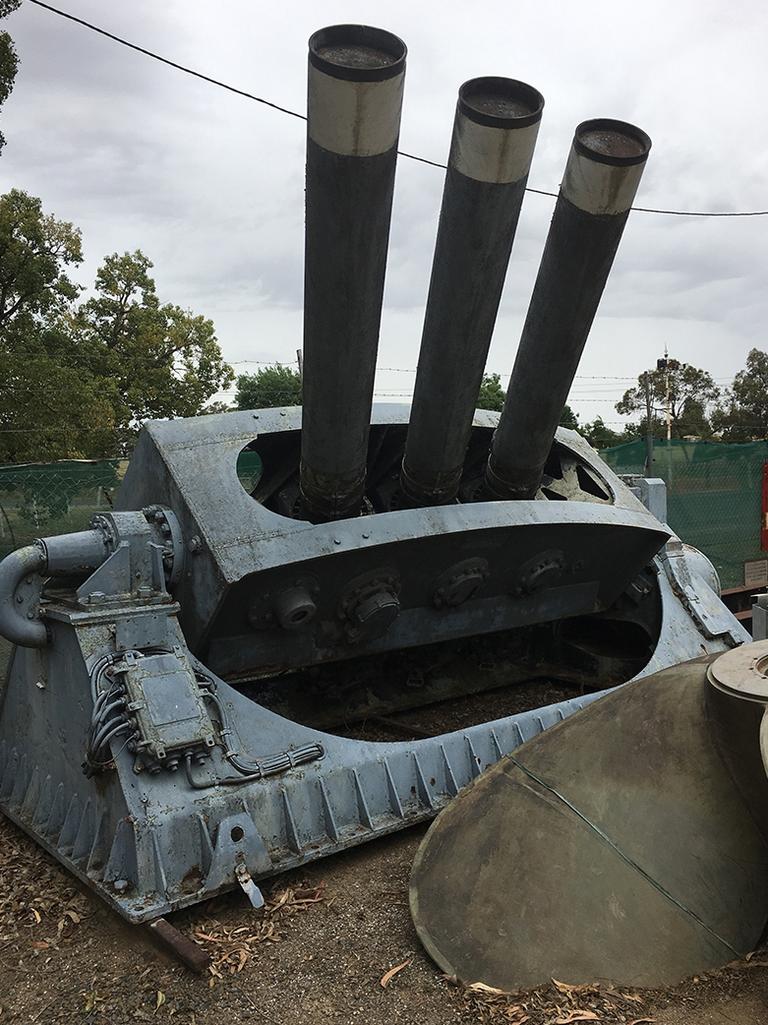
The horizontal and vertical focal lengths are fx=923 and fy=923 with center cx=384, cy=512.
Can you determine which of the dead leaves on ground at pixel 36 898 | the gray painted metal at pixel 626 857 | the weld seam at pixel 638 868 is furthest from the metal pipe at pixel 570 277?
the dead leaves on ground at pixel 36 898

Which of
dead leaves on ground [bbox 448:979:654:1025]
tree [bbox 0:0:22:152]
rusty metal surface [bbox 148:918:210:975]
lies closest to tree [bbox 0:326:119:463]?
tree [bbox 0:0:22:152]

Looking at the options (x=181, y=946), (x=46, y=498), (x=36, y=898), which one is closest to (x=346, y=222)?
(x=181, y=946)

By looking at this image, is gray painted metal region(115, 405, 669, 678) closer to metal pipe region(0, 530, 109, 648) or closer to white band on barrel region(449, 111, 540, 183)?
metal pipe region(0, 530, 109, 648)

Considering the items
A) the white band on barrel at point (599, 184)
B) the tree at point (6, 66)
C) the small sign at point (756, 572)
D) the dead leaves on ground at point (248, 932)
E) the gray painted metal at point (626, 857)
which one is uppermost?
the tree at point (6, 66)

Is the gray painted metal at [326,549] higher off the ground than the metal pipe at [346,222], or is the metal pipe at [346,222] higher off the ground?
the metal pipe at [346,222]

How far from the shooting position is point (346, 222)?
3324 millimetres

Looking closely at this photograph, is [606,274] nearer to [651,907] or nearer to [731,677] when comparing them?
[731,677]

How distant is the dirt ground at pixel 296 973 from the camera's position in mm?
2672

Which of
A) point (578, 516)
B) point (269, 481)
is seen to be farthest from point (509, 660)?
point (269, 481)

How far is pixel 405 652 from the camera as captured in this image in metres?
6.04

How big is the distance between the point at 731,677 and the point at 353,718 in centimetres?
308

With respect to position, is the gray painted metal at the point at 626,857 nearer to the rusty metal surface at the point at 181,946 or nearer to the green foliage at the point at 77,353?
the rusty metal surface at the point at 181,946

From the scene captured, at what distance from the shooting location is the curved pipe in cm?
405

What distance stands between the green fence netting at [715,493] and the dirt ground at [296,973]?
25.9 feet
